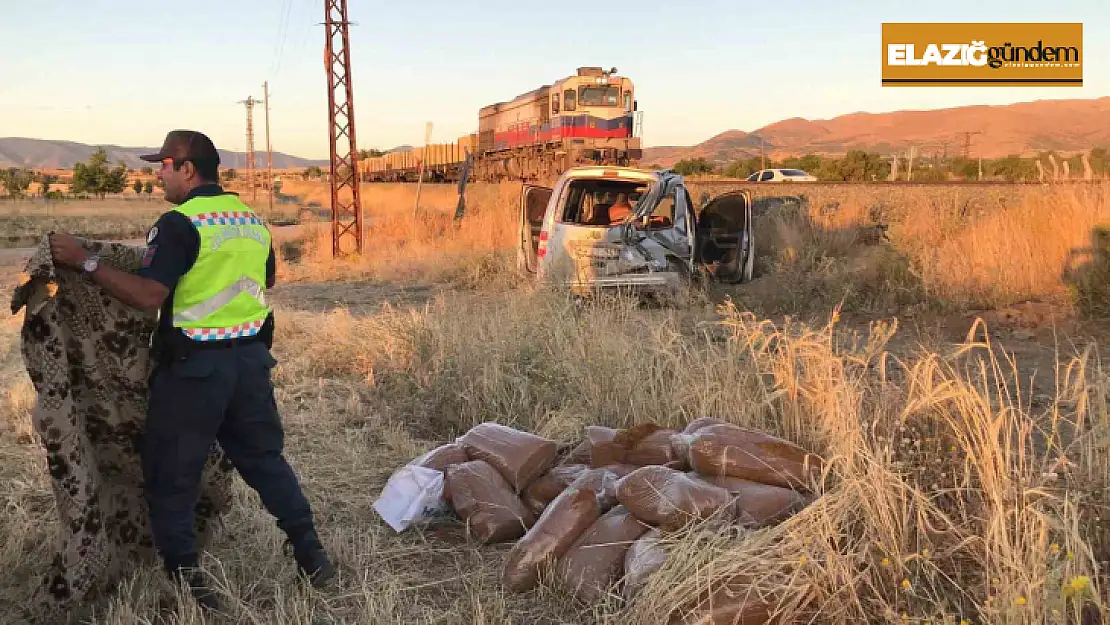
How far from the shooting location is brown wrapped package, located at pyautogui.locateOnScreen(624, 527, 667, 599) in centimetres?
273

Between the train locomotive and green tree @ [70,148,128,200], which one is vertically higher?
green tree @ [70,148,128,200]

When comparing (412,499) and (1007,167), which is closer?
(412,499)

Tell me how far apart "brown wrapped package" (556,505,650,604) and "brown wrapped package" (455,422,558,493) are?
67 centimetres

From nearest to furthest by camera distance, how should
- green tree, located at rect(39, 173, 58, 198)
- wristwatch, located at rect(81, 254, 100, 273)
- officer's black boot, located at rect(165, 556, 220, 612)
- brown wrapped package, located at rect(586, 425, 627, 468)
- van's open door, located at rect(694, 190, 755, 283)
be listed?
wristwatch, located at rect(81, 254, 100, 273), officer's black boot, located at rect(165, 556, 220, 612), brown wrapped package, located at rect(586, 425, 627, 468), van's open door, located at rect(694, 190, 755, 283), green tree, located at rect(39, 173, 58, 198)

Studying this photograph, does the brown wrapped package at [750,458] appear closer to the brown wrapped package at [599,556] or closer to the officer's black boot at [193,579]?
the brown wrapped package at [599,556]

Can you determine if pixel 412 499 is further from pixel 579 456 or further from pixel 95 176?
pixel 95 176

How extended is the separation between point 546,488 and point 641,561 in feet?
3.15

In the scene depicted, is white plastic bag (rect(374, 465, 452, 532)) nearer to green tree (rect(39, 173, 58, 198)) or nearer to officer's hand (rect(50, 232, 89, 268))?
officer's hand (rect(50, 232, 89, 268))

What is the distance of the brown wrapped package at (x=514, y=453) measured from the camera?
370 cm

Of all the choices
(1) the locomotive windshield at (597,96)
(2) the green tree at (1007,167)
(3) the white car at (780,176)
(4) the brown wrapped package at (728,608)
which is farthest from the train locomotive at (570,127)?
(4) the brown wrapped package at (728,608)

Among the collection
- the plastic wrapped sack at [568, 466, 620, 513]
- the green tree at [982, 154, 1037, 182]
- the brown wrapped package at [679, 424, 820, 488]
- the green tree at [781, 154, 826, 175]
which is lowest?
the plastic wrapped sack at [568, 466, 620, 513]

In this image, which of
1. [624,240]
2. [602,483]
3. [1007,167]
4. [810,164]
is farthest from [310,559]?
[810,164]

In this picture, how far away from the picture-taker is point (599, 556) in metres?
2.94

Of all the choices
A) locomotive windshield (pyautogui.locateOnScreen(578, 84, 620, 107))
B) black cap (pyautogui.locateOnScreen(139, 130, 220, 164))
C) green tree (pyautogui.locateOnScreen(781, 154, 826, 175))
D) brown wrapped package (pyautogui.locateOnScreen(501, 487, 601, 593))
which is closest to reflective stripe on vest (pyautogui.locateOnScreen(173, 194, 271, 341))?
black cap (pyautogui.locateOnScreen(139, 130, 220, 164))
